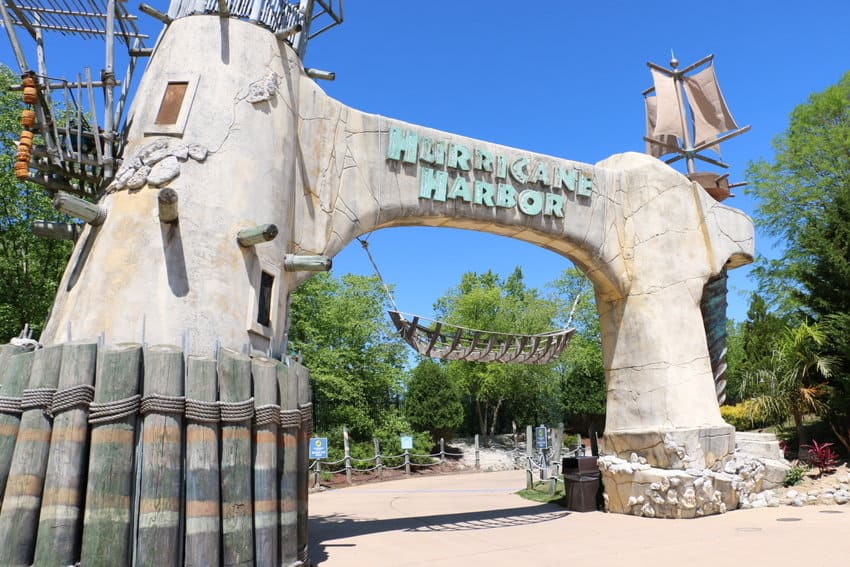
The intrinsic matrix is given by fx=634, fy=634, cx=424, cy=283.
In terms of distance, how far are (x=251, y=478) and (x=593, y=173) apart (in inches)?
318

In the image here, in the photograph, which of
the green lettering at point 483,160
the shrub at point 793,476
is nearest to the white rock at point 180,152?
the green lettering at point 483,160

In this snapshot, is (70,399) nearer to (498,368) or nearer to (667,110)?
(667,110)

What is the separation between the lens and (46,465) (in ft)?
17.6

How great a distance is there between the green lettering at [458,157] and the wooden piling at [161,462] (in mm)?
5584

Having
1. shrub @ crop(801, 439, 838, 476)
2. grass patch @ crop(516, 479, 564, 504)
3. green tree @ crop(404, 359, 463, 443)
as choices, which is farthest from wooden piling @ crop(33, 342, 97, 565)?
green tree @ crop(404, 359, 463, 443)

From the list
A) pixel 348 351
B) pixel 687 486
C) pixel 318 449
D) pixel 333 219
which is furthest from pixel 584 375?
pixel 333 219

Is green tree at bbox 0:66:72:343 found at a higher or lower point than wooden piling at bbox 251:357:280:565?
higher

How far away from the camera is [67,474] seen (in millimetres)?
5285

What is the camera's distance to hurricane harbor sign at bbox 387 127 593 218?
381 inches

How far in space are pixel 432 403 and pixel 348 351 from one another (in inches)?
173

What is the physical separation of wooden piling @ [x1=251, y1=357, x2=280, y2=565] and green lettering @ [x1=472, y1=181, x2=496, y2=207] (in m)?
4.84

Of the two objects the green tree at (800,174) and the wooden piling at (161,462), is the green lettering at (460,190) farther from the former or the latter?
the green tree at (800,174)

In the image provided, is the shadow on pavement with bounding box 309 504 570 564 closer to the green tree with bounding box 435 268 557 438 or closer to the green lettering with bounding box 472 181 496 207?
the green lettering with bounding box 472 181 496 207

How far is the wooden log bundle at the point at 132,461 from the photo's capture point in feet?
Answer: 17.1
